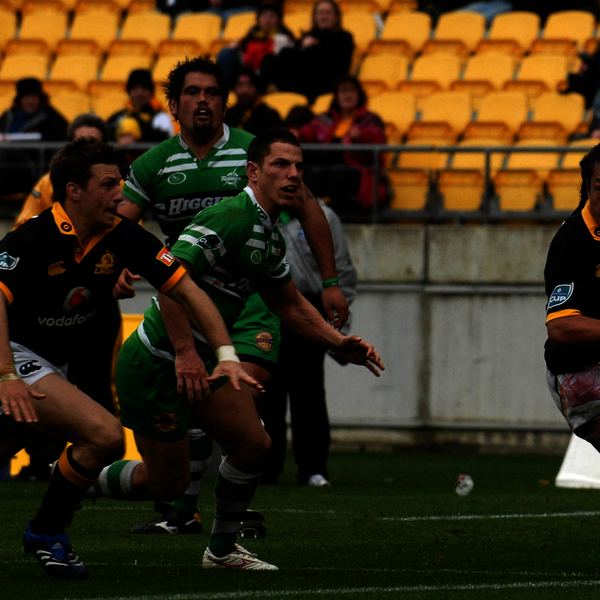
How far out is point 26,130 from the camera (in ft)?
47.7

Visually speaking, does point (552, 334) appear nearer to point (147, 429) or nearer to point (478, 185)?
point (147, 429)

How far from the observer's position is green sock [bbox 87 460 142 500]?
6203 mm

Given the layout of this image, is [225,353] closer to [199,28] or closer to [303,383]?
[303,383]

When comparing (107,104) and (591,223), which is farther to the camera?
(107,104)

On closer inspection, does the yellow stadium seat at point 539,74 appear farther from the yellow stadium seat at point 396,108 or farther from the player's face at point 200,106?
the player's face at point 200,106

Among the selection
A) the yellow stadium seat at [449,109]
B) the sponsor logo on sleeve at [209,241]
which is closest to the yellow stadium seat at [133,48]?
the yellow stadium seat at [449,109]

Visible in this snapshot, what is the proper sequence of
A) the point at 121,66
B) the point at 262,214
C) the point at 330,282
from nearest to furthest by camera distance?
the point at 262,214
the point at 330,282
the point at 121,66

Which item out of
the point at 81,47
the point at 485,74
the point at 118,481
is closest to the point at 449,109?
the point at 485,74

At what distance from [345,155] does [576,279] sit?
286 inches

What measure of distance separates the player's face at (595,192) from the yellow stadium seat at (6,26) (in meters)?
15.1

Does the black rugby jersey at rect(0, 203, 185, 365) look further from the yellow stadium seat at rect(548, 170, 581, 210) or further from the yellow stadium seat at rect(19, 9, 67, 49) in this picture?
the yellow stadium seat at rect(19, 9, 67, 49)

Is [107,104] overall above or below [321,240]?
above

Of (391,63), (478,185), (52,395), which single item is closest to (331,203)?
(478,185)

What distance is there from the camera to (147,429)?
19.9ft
